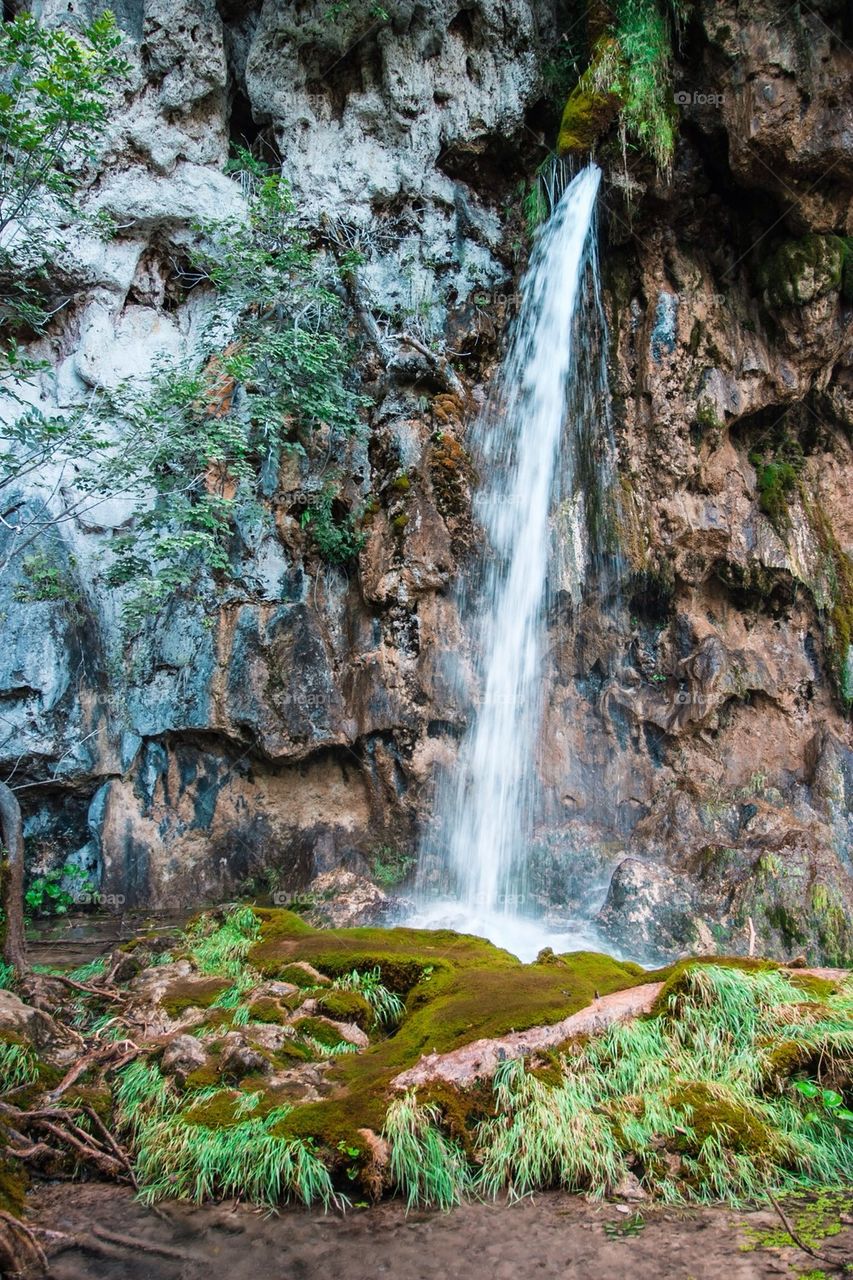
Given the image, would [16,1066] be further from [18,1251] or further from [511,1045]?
[511,1045]

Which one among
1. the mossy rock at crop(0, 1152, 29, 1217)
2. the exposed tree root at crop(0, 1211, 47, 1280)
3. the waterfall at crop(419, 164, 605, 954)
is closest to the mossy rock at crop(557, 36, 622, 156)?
the waterfall at crop(419, 164, 605, 954)

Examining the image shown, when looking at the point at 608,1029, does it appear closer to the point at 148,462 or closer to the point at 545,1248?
the point at 545,1248

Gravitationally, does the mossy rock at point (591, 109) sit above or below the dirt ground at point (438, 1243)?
above

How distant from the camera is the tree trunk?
563 centimetres

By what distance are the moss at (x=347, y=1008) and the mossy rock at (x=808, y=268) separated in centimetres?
988

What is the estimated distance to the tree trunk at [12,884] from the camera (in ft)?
18.5

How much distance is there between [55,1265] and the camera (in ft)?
9.50

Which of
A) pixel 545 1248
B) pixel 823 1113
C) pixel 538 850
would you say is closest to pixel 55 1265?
pixel 545 1248

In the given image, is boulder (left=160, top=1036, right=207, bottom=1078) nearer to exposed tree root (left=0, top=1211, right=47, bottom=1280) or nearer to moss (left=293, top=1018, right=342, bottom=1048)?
moss (left=293, top=1018, right=342, bottom=1048)

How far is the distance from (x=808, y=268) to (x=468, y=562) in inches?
222

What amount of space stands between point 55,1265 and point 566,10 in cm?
1580

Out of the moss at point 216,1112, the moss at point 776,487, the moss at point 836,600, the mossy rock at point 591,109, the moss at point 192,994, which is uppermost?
the mossy rock at point 591,109

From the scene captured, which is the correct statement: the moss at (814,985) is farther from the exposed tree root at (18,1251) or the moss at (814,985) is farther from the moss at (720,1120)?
the exposed tree root at (18,1251)

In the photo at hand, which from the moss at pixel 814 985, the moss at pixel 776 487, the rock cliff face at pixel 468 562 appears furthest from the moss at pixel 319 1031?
the moss at pixel 776 487
